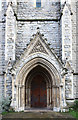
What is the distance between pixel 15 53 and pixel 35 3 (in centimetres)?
415

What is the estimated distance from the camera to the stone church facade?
34.0 feet

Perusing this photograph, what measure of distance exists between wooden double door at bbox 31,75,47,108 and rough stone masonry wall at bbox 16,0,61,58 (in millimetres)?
2269

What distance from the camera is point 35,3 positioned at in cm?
1262

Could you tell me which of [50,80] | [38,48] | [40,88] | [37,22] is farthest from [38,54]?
[37,22]

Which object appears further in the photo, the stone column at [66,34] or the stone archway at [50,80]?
the stone column at [66,34]

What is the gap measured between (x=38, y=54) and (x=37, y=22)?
9.95 feet

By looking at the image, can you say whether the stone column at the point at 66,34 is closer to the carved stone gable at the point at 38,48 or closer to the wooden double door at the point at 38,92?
the carved stone gable at the point at 38,48

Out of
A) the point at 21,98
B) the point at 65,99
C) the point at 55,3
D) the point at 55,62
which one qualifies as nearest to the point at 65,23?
the point at 55,3

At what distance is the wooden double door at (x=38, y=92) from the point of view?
39.3 ft

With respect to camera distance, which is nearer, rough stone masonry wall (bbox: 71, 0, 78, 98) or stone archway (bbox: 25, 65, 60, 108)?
stone archway (bbox: 25, 65, 60, 108)

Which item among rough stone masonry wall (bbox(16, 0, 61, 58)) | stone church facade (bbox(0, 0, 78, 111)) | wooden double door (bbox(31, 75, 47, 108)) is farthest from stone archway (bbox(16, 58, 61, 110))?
rough stone masonry wall (bbox(16, 0, 61, 58))

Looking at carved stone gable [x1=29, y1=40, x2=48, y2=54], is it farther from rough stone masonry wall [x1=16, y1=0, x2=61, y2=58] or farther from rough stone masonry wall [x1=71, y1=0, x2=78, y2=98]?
rough stone masonry wall [x1=71, y1=0, x2=78, y2=98]

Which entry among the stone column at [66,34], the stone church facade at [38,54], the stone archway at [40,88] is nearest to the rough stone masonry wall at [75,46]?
the stone church facade at [38,54]

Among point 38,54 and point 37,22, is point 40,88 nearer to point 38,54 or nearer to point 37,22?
point 38,54
